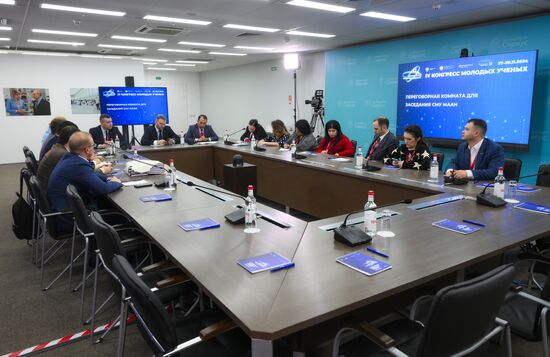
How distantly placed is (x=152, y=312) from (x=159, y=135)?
6048 millimetres

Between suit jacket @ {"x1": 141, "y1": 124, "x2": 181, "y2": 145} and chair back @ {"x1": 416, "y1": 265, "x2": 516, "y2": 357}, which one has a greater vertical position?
suit jacket @ {"x1": 141, "y1": 124, "x2": 181, "y2": 145}

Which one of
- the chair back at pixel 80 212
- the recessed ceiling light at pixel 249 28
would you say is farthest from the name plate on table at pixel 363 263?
the recessed ceiling light at pixel 249 28

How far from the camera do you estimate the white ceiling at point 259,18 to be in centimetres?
473

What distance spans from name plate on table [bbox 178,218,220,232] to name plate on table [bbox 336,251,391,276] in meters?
0.84

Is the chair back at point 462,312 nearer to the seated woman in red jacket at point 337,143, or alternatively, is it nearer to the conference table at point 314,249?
the conference table at point 314,249

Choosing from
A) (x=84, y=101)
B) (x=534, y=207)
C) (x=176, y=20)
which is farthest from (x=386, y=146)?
(x=84, y=101)

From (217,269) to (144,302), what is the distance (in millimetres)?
390

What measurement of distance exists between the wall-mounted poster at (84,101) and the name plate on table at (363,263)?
9974mm

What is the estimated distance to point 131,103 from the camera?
25.8ft

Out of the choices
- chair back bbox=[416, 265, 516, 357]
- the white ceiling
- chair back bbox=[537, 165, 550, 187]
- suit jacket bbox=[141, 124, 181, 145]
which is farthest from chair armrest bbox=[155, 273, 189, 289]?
suit jacket bbox=[141, 124, 181, 145]

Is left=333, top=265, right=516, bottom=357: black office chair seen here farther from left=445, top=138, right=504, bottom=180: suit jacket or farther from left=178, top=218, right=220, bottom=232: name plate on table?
left=445, top=138, right=504, bottom=180: suit jacket

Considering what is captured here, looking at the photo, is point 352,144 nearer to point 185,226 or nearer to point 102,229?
point 185,226

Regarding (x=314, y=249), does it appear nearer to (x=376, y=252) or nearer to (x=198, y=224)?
(x=376, y=252)

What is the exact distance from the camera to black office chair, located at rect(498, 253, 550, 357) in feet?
5.27
